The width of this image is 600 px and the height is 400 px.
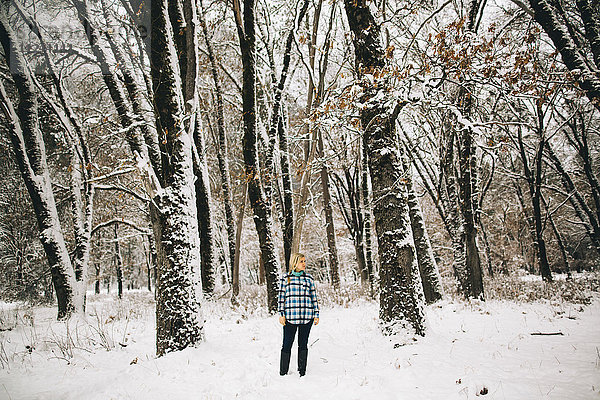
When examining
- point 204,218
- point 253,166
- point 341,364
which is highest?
point 253,166

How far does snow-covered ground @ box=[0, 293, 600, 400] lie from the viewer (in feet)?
11.6

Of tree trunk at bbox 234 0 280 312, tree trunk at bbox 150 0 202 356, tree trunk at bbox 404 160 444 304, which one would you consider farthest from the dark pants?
tree trunk at bbox 404 160 444 304

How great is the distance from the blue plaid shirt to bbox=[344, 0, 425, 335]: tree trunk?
177cm

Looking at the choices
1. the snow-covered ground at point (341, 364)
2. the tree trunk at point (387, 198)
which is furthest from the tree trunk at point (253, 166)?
the tree trunk at point (387, 198)

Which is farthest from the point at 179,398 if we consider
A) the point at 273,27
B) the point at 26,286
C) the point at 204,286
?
the point at 26,286

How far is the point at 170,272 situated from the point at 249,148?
472 cm

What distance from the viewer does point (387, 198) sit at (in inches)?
221

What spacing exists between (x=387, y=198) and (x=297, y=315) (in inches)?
109

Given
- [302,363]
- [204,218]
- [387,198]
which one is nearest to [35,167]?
[204,218]

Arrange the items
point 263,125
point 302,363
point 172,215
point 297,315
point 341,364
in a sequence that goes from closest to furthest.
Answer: point 302,363, point 297,315, point 341,364, point 172,215, point 263,125

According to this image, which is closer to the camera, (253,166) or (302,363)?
(302,363)

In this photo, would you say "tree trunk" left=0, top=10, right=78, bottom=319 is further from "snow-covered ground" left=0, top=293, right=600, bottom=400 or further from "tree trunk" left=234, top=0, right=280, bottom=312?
"tree trunk" left=234, top=0, right=280, bottom=312

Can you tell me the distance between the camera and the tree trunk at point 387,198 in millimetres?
5234

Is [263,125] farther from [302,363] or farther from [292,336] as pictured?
[302,363]
